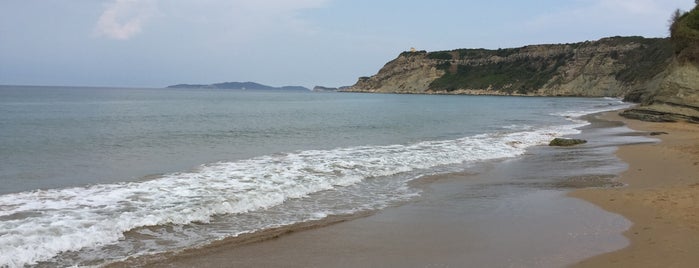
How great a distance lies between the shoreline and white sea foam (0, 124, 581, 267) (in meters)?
4.49

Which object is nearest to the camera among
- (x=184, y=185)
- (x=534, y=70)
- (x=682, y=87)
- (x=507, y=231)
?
(x=507, y=231)

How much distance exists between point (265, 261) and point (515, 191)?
246 inches

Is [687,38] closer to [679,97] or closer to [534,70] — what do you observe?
[679,97]

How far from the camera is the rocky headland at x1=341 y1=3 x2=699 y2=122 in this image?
291 ft

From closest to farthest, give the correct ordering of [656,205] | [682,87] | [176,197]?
[656,205] < [176,197] < [682,87]

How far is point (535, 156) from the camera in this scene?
16.5 m

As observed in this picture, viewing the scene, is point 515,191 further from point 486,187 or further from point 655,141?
point 655,141

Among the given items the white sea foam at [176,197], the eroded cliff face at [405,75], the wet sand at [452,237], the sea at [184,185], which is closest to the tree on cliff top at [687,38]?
the sea at [184,185]

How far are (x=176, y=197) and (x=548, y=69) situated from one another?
145531 mm

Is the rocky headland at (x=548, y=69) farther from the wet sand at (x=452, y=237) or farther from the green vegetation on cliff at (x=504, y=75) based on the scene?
the wet sand at (x=452, y=237)

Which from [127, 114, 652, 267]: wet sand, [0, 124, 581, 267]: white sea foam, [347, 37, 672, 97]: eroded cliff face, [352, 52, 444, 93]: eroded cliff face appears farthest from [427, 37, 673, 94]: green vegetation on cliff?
[127, 114, 652, 267]: wet sand

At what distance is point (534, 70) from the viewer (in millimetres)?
146625

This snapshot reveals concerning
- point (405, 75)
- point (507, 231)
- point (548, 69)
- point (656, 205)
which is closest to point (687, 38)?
point (656, 205)

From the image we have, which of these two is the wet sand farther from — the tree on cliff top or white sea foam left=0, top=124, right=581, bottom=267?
the tree on cliff top
